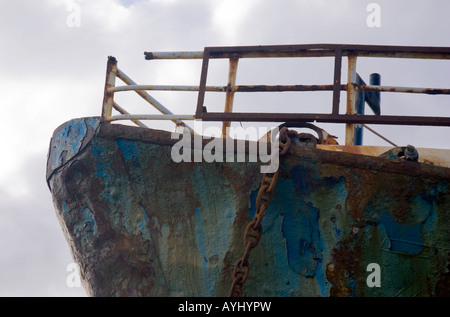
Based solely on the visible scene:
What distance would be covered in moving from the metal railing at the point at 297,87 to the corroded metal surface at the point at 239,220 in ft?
1.03

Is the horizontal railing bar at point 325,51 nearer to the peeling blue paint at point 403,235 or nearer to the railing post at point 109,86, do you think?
the railing post at point 109,86

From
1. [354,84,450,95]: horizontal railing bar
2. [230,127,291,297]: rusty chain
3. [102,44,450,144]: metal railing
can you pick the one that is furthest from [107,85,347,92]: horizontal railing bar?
[230,127,291,297]: rusty chain

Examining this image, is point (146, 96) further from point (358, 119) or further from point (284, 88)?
point (358, 119)

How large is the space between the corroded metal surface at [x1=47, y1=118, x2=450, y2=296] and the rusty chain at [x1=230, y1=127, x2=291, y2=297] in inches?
10.6

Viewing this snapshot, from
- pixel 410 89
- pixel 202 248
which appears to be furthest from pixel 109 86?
pixel 410 89

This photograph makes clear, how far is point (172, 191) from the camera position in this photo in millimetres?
4258

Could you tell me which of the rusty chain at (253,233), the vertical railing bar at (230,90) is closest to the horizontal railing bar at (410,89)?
the vertical railing bar at (230,90)

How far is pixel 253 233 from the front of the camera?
3.59 metres

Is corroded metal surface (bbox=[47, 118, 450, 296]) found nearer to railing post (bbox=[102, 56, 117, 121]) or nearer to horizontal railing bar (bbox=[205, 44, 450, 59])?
railing post (bbox=[102, 56, 117, 121])

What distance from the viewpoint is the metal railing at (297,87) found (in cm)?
416

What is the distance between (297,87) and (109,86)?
1433mm

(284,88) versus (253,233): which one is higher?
(284,88)

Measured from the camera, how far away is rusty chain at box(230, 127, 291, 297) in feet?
11.6
